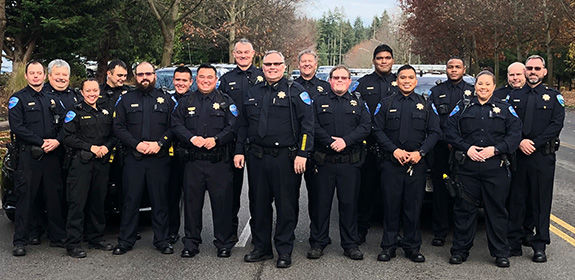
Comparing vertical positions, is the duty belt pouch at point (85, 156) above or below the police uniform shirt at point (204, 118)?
below

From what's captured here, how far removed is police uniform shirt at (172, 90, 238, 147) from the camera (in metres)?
6.24

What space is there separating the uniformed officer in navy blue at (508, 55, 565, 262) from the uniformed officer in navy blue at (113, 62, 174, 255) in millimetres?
3509

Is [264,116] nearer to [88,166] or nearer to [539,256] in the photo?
[88,166]

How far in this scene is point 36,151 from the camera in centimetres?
625

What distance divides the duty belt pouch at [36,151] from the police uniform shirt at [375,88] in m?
3.39

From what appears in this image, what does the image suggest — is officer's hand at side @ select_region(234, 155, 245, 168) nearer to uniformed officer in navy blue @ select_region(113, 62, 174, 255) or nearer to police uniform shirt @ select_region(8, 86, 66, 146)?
uniformed officer in navy blue @ select_region(113, 62, 174, 255)

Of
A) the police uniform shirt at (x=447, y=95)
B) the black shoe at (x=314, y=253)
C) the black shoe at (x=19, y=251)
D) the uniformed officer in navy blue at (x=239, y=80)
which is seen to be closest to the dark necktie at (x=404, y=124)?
the police uniform shirt at (x=447, y=95)

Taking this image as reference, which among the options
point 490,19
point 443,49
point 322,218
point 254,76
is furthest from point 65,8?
point 443,49

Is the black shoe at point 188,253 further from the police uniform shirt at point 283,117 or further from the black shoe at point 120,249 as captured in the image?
the police uniform shirt at point 283,117

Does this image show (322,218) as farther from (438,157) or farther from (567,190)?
(567,190)

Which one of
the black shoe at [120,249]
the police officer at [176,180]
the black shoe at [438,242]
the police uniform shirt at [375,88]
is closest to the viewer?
the black shoe at [120,249]

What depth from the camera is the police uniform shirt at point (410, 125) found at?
6184 millimetres

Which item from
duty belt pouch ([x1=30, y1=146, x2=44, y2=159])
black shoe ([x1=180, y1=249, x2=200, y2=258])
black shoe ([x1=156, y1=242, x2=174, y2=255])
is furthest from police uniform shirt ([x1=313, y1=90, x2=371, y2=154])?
duty belt pouch ([x1=30, y1=146, x2=44, y2=159])

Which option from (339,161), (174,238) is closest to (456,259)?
(339,161)
